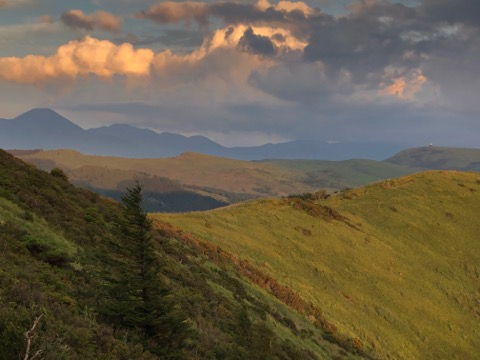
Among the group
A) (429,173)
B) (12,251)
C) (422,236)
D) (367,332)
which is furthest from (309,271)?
(429,173)

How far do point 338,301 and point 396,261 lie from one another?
61.8 feet

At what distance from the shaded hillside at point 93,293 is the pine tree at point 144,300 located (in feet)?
0.83

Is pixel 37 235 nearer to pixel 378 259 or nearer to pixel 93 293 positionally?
pixel 93 293

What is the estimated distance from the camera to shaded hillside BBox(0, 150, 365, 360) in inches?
557

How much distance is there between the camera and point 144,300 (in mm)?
17078

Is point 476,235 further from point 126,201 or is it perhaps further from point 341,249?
point 126,201

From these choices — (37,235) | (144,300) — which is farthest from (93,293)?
(37,235)

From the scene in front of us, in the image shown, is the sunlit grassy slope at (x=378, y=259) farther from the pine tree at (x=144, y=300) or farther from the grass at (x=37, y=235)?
the pine tree at (x=144, y=300)

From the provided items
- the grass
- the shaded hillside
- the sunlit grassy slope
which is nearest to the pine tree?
the shaded hillside

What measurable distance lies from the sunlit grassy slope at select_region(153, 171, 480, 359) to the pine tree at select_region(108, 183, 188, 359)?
26.5 meters

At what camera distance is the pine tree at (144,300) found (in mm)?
16828

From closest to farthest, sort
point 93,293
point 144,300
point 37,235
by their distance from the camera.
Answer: point 144,300, point 93,293, point 37,235

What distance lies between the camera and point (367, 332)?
4231cm

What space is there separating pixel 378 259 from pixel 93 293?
151ft
